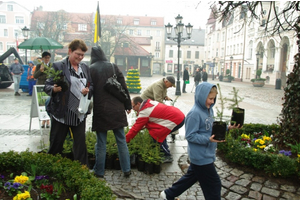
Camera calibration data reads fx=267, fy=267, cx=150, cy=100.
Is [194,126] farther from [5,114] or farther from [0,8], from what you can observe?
[0,8]

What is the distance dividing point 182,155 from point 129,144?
1.15 meters

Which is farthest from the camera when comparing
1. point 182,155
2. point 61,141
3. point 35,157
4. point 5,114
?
point 5,114

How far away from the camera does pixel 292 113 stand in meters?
4.67

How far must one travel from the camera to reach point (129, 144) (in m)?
4.68

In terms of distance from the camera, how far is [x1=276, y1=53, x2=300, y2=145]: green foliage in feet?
15.1

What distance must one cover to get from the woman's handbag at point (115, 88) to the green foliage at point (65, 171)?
1.14 meters

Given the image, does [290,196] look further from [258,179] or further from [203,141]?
[203,141]

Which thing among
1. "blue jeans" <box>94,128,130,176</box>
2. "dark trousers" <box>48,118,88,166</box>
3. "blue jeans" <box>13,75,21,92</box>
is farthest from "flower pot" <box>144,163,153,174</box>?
"blue jeans" <box>13,75,21,92</box>

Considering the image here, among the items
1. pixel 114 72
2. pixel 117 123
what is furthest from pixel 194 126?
pixel 114 72

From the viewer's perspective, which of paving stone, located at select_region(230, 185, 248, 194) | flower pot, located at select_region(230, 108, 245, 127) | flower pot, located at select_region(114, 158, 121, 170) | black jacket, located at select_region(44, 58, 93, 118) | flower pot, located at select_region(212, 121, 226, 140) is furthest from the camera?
flower pot, located at select_region(114, 158, 121, 170)

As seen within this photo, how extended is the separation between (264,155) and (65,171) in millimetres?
2921

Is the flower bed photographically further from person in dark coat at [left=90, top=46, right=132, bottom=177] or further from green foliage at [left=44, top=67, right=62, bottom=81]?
green foliage at [left=44, top=67, right=62, bottom=81]

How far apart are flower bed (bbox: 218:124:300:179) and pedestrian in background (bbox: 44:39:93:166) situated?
8.15 feet

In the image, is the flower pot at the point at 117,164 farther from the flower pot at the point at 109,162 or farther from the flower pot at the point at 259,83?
the flower pot at the point at 259,83
